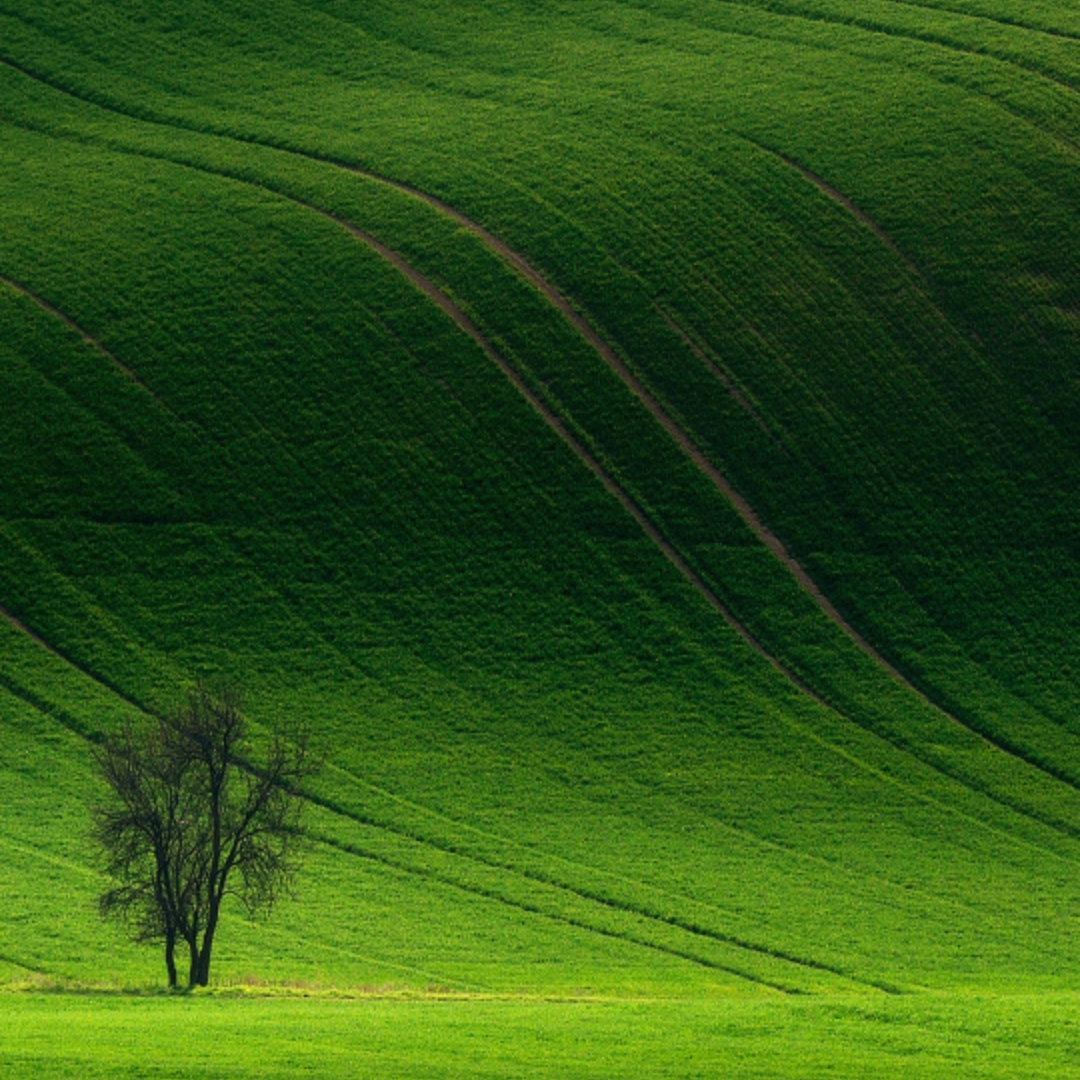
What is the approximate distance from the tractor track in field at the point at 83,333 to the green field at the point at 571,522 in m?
0.22

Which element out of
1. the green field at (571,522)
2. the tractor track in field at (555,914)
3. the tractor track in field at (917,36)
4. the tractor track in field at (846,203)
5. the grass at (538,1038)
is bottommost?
the grass at (538,1038)

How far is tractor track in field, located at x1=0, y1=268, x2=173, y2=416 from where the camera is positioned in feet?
216

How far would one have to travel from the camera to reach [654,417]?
64750 millimetres

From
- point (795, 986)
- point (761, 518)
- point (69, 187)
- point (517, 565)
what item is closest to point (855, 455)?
point (761, 518)

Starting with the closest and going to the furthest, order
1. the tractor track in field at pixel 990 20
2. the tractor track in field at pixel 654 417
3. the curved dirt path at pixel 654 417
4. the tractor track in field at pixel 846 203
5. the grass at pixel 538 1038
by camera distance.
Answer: the grass at pixel 538 1038, the tractor track in field at pixel 654 417, the curved dirt path at pixel 654 417, the tractor track in field at pixel 846 203, the tractor track in field at pixel 990 20

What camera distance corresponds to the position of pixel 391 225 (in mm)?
72500

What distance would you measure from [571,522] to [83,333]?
76.7ft

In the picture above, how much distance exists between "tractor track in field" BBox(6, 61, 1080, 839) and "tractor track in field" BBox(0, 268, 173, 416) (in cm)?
1167

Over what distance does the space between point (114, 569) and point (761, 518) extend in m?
25.1

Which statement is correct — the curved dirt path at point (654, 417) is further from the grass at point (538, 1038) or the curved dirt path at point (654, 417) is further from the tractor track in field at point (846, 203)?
the grass at point (538, 1038)

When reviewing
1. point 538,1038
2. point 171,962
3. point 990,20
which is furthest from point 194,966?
point 990,20

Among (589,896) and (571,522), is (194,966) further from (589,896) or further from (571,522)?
(571,522)

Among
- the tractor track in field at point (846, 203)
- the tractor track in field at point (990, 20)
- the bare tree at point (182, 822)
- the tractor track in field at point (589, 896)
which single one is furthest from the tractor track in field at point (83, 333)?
the tractor track in field at point (990, 20)

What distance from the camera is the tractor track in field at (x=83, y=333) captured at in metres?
65.9
